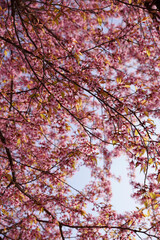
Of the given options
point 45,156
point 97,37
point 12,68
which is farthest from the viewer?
point 12,68

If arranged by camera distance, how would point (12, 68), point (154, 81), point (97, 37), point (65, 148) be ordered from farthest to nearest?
point (154, 81) → point (12, 68) → point (65, 148) → point (97, 37)

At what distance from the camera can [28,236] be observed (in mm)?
4172

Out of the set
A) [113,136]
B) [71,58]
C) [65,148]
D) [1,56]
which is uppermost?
[1,56]

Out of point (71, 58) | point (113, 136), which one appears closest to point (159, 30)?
point (71, 58)

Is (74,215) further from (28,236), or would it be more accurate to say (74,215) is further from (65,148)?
(65,148)

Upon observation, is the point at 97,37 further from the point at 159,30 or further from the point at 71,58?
the point at 159,30

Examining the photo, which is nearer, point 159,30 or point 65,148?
point 65,148

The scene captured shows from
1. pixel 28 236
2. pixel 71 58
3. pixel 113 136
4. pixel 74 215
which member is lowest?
pixel 28 236

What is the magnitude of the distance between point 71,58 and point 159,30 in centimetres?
269

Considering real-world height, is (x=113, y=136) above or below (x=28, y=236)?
above

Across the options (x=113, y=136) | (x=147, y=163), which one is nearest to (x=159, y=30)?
(x=113, y=136)

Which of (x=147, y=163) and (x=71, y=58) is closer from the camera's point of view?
(x=147, y=163)

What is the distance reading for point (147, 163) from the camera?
2635 millimetres

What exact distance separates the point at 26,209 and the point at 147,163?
2761mm
